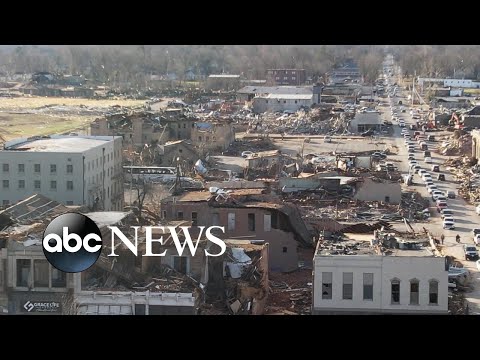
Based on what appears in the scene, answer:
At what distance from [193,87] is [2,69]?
4111 millimetres

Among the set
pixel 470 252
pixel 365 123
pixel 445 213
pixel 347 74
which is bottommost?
pixel 470 252

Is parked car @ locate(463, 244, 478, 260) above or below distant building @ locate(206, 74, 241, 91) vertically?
below

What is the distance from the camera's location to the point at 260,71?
14109 millimetres

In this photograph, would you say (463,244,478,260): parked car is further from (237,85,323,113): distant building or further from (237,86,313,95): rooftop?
(237,86,313,95): rooftop

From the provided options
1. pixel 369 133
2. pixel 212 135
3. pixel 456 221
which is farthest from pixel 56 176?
pixel 369 133

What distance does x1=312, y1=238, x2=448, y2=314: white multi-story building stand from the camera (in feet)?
16.3

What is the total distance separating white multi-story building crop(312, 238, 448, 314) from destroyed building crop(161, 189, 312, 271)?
41.9 inches

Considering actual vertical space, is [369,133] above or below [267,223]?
above

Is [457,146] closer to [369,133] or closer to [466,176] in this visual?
[369,133]

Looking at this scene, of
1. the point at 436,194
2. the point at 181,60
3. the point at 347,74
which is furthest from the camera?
the point at 347,74

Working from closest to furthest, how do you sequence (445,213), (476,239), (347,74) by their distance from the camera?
(476,239), (445,213), (347,74)

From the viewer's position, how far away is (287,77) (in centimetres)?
1515

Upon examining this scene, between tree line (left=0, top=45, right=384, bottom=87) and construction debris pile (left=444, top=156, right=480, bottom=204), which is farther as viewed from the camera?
tree line (left=0, top=45, right=384, bottom=87)

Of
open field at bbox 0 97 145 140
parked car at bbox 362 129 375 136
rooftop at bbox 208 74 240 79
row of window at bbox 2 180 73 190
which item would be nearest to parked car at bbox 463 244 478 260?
row of window at bbox 2 180 73 190
